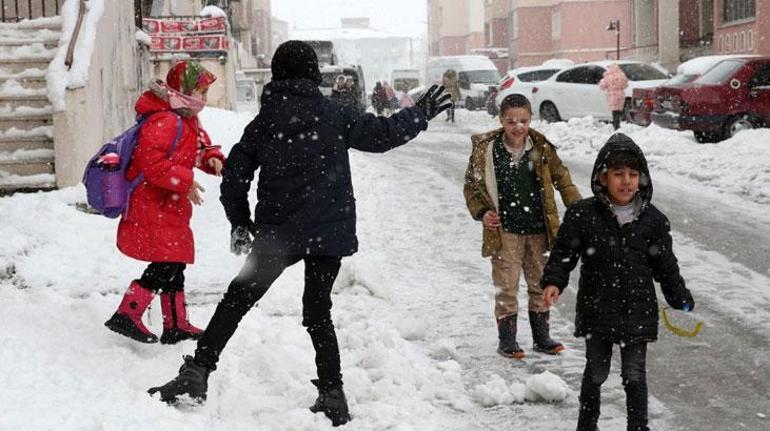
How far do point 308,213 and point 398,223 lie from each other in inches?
258

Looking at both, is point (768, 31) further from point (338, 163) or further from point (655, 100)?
point (338, 163)

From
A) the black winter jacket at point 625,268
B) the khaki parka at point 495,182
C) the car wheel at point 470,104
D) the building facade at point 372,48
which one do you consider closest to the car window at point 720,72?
the khaki parka at point 495,182

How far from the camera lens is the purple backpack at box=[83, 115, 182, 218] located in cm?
509

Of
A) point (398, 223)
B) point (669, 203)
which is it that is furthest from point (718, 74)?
point (398, 223)

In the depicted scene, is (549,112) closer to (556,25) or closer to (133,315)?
(133,315)

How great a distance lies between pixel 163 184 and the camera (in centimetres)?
494

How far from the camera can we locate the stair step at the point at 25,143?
1104cm

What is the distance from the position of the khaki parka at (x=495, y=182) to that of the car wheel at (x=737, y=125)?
12.6m

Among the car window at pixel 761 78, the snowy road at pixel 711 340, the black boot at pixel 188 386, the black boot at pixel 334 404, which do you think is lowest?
the snowy road at pixel 711 340

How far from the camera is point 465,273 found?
8.30 metres

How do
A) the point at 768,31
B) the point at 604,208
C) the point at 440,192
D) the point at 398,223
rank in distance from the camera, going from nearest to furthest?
the point at 604,208 → the point at 398,223 → the point at 440,192 → the point at 768,31

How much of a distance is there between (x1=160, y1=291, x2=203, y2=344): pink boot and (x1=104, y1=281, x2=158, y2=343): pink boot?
0.49 ft

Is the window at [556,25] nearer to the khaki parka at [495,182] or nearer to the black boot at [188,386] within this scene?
the khaki parka at [495,182]

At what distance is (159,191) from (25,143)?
663 centimetres
